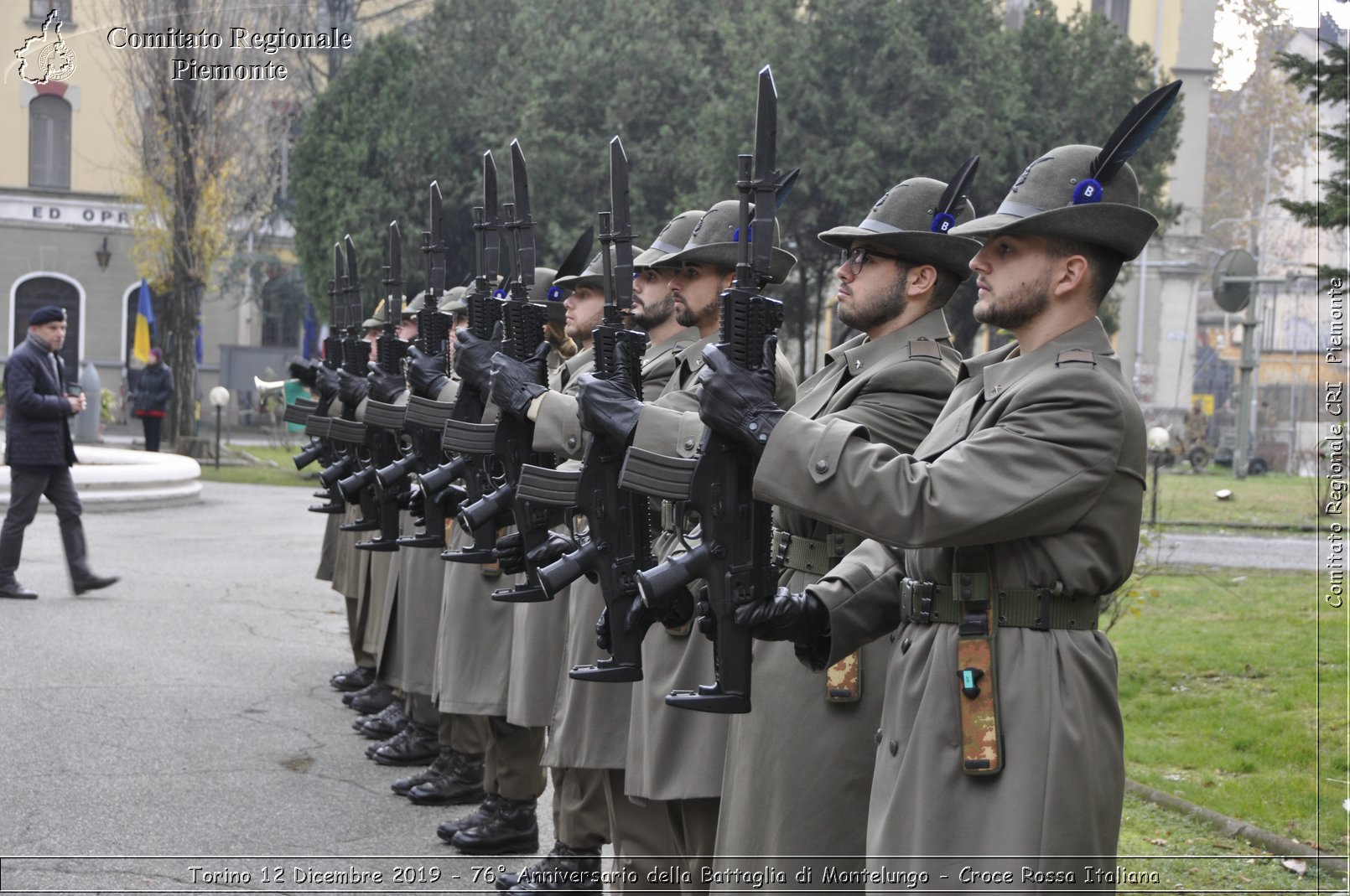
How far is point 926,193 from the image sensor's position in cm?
418

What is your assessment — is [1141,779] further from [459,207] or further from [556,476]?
[459,207]

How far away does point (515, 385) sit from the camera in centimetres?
559

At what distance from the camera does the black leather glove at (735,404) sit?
3.21m

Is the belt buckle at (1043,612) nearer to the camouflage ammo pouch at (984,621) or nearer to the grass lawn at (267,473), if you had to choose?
the camouflage ammo pouch at (984,621)

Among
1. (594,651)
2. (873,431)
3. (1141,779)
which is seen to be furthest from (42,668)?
(873,431)

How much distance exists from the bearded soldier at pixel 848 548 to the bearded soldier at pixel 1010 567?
0.39 metres

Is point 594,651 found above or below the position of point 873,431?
below

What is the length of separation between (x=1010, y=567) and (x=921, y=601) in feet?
0.76

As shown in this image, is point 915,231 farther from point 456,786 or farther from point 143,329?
point 143,329

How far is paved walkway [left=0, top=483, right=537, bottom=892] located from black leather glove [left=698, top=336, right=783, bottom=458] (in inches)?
127

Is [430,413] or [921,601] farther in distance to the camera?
[430,413]

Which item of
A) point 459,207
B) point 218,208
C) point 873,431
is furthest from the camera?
point 459,207

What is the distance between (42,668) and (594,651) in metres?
5.47

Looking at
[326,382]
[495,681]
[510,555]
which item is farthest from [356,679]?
[510,555]
